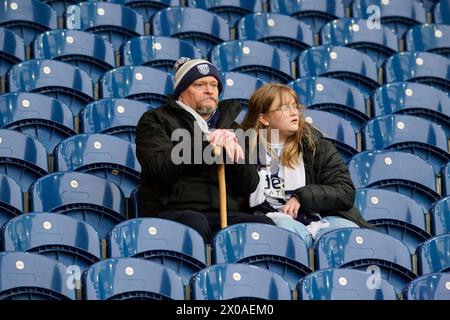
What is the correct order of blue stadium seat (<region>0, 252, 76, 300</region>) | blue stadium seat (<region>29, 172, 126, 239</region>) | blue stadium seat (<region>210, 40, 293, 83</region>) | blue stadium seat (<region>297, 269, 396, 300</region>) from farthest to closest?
blue stadium seat (<region>210, 40, 293, 83</region>) < blue stadium seat (<region>29, 172, 126, 239</region>) < blue stadium seat (<region>297, 269, 396, 300</region>) < blue stadium seat (<region>0, 252, 76, 300</region>)

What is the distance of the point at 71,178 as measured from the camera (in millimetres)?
7660


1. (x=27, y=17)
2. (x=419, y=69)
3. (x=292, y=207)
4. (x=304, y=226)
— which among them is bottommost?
(x=304, y=226)

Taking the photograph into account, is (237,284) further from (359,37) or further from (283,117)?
(359,37)

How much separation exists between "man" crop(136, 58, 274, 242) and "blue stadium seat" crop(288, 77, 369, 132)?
50.8 inches

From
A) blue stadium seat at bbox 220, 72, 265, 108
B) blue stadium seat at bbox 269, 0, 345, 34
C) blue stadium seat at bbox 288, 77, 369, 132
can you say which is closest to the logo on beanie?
blue stadium seat at bbox 220, 72, 265, 108

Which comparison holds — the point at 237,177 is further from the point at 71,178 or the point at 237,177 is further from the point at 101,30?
the point at 101,30

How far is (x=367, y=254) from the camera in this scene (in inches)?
290

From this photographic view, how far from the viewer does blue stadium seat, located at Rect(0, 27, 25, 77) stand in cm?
907

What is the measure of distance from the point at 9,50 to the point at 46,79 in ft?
1.68

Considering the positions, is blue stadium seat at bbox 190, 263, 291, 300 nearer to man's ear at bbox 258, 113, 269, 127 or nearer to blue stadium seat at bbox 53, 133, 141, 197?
man's ear at bbox 258, 113, 269, 127

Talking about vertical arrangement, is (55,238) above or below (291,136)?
below

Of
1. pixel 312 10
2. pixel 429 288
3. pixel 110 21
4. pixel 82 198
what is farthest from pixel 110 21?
pixel 429 288
